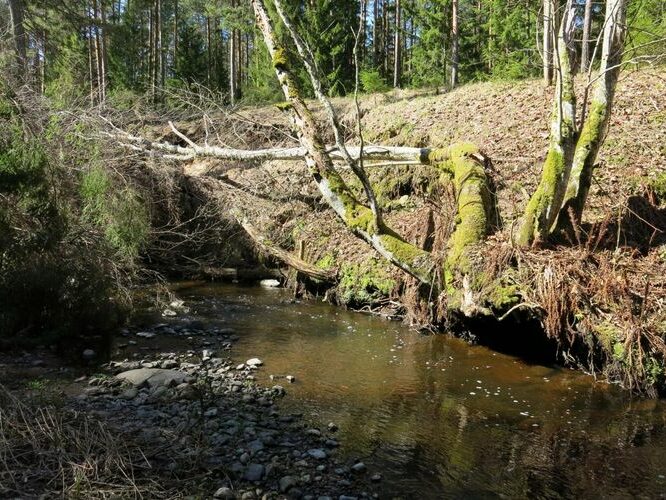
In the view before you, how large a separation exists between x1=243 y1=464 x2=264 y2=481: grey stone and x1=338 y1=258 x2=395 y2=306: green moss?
19.2 ft

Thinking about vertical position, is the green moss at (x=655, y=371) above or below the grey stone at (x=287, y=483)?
above

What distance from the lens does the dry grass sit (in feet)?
11.5

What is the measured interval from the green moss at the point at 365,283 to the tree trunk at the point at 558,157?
2927mm

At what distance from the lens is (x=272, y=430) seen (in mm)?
5047

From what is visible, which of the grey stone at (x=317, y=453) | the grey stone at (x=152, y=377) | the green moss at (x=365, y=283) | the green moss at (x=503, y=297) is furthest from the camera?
the green moss at (x=365, y=283)

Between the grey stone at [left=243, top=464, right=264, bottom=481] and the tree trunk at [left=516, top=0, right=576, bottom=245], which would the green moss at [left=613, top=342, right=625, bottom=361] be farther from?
the grey stone at [left=243, top=464, right=264, bottom=481]

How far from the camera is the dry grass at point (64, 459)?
3496mm

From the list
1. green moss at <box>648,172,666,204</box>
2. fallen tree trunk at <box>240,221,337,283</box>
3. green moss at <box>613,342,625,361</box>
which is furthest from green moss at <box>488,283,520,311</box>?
fallen tree trunk at <box>240,221,337,283</box>

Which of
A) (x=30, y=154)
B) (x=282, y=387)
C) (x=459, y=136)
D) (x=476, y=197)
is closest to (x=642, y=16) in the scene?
(x=459, y=136)

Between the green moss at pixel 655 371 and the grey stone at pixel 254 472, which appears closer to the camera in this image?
the grey stone at pixel 254 472

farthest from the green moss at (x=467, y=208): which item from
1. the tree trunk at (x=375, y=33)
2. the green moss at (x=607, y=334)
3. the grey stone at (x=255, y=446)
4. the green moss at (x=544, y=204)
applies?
the tree trunk at (x=375, y=33)

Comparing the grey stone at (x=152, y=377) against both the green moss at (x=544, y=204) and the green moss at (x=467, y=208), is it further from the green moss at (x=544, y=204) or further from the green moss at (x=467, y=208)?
the green moss at (x=544, y=204)

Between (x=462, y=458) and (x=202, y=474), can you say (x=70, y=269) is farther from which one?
(x=462, y=458)

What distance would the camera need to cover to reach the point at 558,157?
24.7 ft
